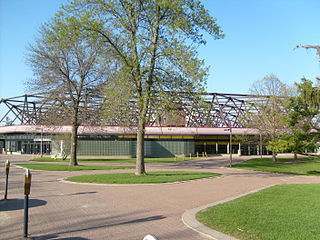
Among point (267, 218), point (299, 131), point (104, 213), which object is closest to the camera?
point (267, 218)

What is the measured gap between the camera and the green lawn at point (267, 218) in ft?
19.3

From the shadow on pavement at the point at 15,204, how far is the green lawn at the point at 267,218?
202 inches

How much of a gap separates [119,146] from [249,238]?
150 ft

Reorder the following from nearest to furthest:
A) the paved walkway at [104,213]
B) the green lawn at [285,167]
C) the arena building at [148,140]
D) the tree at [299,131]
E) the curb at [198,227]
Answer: the curb at [198,227] → the paved walkway at [104,213] → the tree at [299,131] → the green lawn at [285,167] → the arena building at [148,140]

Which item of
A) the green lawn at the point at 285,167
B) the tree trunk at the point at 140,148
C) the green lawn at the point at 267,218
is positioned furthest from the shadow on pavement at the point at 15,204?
the green lawn at the point at 285,167

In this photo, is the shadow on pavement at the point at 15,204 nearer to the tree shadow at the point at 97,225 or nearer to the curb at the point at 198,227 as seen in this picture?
the tree shadow at the point at 97,225

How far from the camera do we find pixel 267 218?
7121mm

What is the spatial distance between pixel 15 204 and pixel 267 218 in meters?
7.40

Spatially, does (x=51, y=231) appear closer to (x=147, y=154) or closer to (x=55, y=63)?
(x=55, y=63)

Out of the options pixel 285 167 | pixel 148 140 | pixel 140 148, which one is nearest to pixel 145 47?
pixel 140 148

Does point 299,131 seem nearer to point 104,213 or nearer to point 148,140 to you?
point 104,213

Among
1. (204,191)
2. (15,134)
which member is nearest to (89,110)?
(204,191)

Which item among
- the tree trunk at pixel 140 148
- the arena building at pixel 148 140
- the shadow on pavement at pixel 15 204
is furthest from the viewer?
Answer: the arena building at pixel 148 140

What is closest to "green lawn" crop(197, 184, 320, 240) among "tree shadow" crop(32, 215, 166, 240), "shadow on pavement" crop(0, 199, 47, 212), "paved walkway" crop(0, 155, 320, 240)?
"paved walkway" crop(0, 155, 320, 240)
